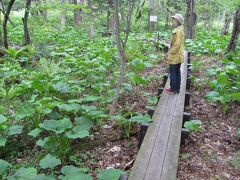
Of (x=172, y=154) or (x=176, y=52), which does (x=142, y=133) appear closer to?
(x=172, y=154)

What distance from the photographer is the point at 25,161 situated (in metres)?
4.04

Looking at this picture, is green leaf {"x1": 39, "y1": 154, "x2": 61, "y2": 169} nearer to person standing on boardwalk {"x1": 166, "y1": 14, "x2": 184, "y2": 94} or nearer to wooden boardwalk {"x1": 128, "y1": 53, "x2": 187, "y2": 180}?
wooden boardwalk {"x1": 128, "y1": 53, "x2": 187, "y2": 180}

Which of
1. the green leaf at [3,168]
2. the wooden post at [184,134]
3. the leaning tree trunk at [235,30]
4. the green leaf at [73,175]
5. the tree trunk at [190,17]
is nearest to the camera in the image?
the green leaf at [73,175]

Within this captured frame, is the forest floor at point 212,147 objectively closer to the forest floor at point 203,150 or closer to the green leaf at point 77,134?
the forest floor at point 203,150

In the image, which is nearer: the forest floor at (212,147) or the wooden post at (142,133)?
the forest floor at (212,147)

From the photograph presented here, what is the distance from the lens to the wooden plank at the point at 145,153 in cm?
311

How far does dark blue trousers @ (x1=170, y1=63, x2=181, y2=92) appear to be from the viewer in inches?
225

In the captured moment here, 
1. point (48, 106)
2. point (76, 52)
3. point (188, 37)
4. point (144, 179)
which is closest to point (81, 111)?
point (48, 106)

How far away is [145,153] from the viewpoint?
3521mm

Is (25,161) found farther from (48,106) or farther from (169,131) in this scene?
(169,131)

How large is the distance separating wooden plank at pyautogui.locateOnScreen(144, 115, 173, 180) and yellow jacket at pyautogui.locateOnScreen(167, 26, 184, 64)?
1.46m

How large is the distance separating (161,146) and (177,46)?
246 cm

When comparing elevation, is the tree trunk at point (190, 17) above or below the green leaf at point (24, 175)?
above

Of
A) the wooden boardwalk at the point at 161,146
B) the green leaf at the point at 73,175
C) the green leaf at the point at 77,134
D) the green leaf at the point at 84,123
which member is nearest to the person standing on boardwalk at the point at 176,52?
the wooden boardwalk at the point at 161,146
